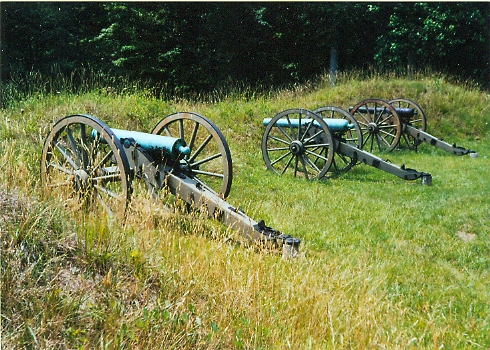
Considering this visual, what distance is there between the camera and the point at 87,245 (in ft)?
10.8

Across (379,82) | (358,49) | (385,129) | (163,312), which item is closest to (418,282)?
(163,312)

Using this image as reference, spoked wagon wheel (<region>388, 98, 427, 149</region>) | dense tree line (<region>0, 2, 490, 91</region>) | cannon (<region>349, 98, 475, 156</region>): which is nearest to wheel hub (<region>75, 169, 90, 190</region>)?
cannon (<region>349, 98, 475, 156</region>)

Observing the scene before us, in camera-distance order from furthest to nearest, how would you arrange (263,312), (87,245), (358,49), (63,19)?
(358,49), (63,19), (87,245), (263,312)

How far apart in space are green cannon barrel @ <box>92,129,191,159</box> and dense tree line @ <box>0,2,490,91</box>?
48.0 ft

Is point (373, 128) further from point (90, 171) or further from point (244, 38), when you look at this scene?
point (244, 38)

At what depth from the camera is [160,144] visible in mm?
5281

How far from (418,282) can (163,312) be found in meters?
2.63

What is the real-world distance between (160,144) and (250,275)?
2.27 metres

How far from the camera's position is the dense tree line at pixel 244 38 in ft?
65.3

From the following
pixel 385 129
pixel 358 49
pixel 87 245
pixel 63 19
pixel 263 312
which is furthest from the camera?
pixel 358 49

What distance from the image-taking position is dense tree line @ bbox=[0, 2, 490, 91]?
1991cm

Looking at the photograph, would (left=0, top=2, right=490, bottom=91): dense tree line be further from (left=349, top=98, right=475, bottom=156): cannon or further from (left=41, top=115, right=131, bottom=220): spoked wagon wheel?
(left=41, top=115, right=131, bottom=220): spoked wagon wheel

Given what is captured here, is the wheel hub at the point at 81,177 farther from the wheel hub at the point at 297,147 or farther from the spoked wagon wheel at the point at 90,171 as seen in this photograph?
the wheel hub at the point at 297,147

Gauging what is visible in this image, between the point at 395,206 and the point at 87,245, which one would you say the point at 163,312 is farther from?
the point at 395,206
